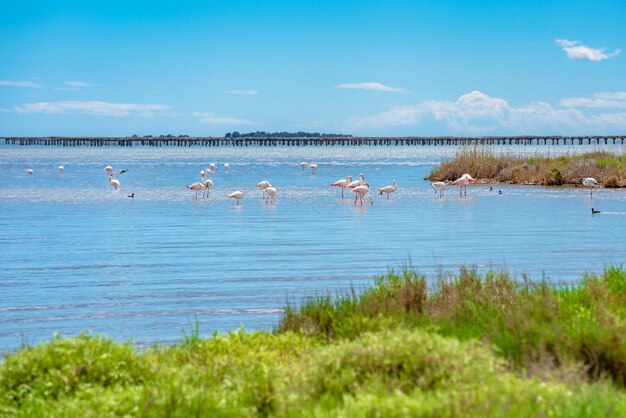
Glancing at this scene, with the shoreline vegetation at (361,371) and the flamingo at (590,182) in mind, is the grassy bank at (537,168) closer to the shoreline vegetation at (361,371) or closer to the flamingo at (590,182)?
the flamingo at (590,182)

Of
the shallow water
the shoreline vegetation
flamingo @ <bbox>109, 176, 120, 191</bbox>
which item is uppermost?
the shoreline vegetation

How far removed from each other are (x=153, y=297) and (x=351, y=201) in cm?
2556

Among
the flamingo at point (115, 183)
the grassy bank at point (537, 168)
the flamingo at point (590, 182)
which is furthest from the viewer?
the flamingo at point (115, 183)

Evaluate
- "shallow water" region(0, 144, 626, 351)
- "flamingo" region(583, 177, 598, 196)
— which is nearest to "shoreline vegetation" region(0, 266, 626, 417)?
"shallow water" region(0, 144, 626, 351)

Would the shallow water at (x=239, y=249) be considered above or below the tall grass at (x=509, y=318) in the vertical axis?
below

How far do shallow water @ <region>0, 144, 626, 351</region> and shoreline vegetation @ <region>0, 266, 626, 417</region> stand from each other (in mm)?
3074

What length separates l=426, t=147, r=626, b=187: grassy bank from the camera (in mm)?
48416

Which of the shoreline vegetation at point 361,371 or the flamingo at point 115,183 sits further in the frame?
the flamingo at point 115,183

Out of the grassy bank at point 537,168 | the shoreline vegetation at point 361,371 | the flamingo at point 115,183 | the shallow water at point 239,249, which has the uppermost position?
the grassy bank at point 537,168

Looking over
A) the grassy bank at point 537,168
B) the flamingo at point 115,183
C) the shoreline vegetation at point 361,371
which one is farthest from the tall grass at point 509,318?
the flamingo at point 115,183

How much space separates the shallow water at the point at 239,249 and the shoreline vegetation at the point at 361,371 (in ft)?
10.1

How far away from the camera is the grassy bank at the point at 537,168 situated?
4842 cm

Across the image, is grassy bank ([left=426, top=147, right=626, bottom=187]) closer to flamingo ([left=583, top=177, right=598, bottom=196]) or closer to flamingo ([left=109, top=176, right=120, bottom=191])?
flamingo ([left=583, top=177, right=598, bottom=196])

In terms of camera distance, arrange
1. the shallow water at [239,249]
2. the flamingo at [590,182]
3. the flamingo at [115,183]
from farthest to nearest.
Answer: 1. the flamingo at [115,183]
2. the flamingo at [590,182]
3. the shallow water at [239,249]
